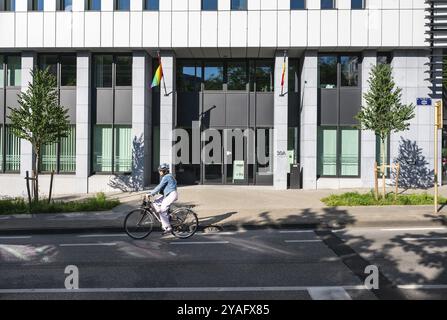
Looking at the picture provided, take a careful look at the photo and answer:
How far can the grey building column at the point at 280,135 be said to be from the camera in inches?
751

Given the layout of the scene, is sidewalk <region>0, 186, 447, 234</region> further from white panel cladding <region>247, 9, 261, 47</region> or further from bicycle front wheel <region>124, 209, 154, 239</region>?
white panel cladding <region>247, 9, 261, 47</region>

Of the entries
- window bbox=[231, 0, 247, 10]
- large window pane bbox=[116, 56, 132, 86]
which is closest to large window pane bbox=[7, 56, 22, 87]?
large window pane bbox=[116, 56, 132, 86]

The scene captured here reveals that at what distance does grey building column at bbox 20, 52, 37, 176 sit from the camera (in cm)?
1927

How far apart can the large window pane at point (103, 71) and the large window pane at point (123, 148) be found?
2.17 meters

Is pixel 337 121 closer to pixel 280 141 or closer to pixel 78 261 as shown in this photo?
pixel 280 141

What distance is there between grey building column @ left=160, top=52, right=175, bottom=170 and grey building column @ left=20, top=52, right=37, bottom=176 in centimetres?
605

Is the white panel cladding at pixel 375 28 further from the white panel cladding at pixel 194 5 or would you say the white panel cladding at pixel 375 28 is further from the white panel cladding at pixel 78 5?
the white panel cladding at pixel 78 5

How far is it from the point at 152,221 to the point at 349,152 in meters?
12.6

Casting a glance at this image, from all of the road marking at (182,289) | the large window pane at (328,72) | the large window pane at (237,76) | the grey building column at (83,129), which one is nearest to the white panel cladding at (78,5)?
the grey building column at (83,129)

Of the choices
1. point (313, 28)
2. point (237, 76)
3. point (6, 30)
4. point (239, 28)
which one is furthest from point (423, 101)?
point (6, 30)
